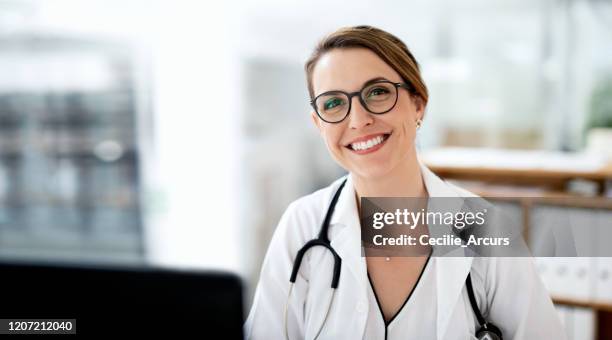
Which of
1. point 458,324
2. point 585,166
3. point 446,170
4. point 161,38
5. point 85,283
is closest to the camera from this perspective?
point 85,283

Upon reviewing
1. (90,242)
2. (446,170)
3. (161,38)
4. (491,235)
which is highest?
(161,38)

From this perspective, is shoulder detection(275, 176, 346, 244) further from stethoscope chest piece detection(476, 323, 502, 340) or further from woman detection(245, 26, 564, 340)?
stethoscope chest piece detection(476, 323, 502, 340)

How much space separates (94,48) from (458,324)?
2.96m

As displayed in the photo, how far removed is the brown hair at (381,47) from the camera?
82cm

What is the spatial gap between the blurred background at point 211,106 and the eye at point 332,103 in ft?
5.23

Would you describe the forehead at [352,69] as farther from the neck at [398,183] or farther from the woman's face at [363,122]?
the neck at [398,183]

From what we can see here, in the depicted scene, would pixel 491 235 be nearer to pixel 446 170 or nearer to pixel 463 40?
pixel 446 170

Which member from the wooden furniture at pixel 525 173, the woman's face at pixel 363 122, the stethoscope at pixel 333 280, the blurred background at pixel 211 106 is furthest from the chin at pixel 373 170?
the blurred background at pixel 211 106

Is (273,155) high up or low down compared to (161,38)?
down

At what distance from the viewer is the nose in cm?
82

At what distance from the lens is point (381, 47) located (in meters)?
0.82

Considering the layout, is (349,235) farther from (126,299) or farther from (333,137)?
(126,299)

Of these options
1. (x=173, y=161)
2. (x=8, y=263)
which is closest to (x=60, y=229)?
(x=173, y=161)

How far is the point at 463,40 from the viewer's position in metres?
3.29
